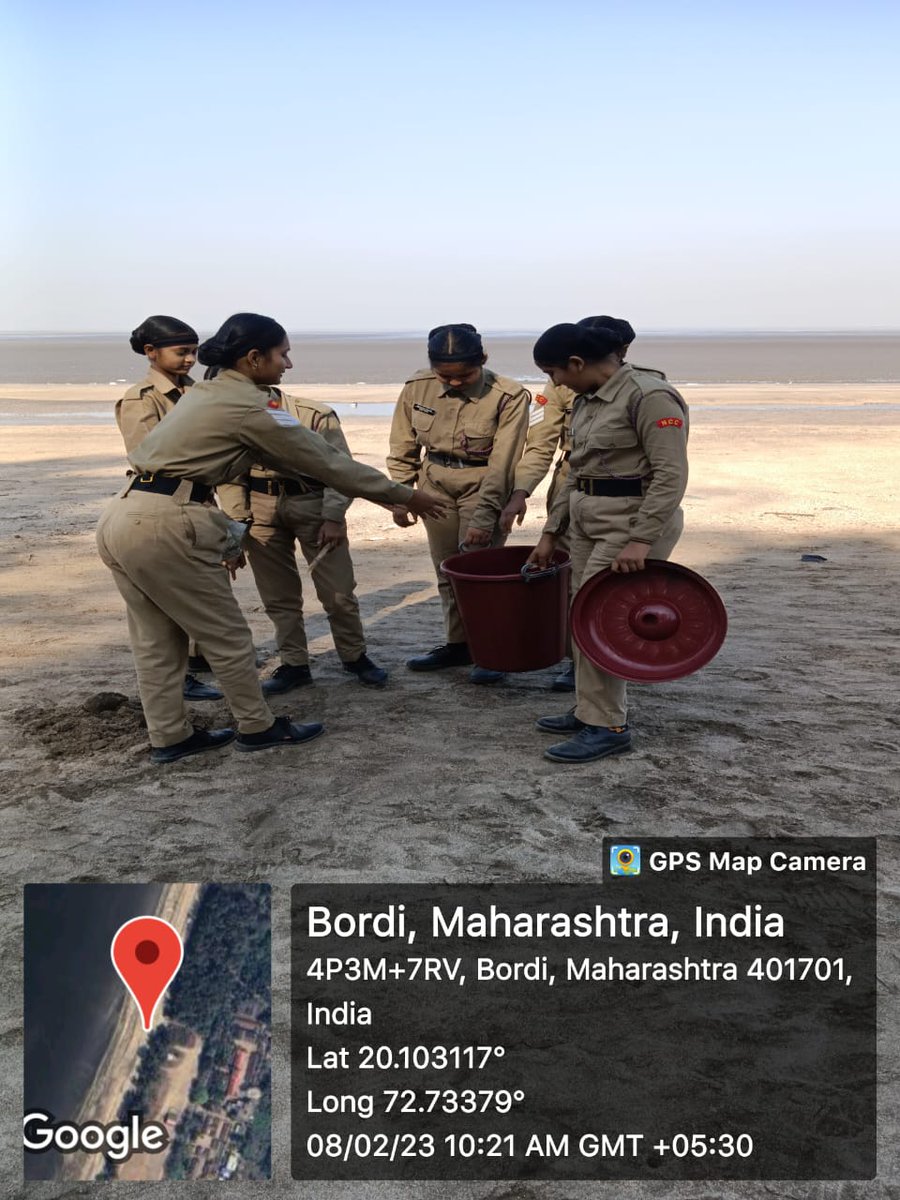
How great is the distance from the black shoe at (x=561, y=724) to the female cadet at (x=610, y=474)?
0.10 m

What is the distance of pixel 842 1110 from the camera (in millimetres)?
2588

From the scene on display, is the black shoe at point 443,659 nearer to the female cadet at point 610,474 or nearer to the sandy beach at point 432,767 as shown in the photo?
the sandy beach at point 432,767

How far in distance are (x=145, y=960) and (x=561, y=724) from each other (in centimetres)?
257

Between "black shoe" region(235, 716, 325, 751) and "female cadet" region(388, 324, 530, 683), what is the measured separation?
1232mm

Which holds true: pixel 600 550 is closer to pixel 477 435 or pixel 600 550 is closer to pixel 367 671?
pixel 477 435

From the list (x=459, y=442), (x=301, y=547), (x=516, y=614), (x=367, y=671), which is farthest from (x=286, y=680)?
(x=459, y=442)

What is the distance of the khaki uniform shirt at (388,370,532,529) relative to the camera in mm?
5789

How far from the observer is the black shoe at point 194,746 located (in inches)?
187

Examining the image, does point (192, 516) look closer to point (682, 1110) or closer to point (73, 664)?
point (73, 664)

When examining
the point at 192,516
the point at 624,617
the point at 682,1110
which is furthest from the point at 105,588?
the point at 682,1110

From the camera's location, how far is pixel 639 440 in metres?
4.47

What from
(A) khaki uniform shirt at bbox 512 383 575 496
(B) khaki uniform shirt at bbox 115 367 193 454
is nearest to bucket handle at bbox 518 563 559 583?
(A) khaki uniform shirt at bbox 512 383 575 496

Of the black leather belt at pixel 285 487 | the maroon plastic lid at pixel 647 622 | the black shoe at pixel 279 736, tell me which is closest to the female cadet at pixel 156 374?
the black leather belt at pixel 285 487

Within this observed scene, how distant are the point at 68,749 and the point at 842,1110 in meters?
3.64
